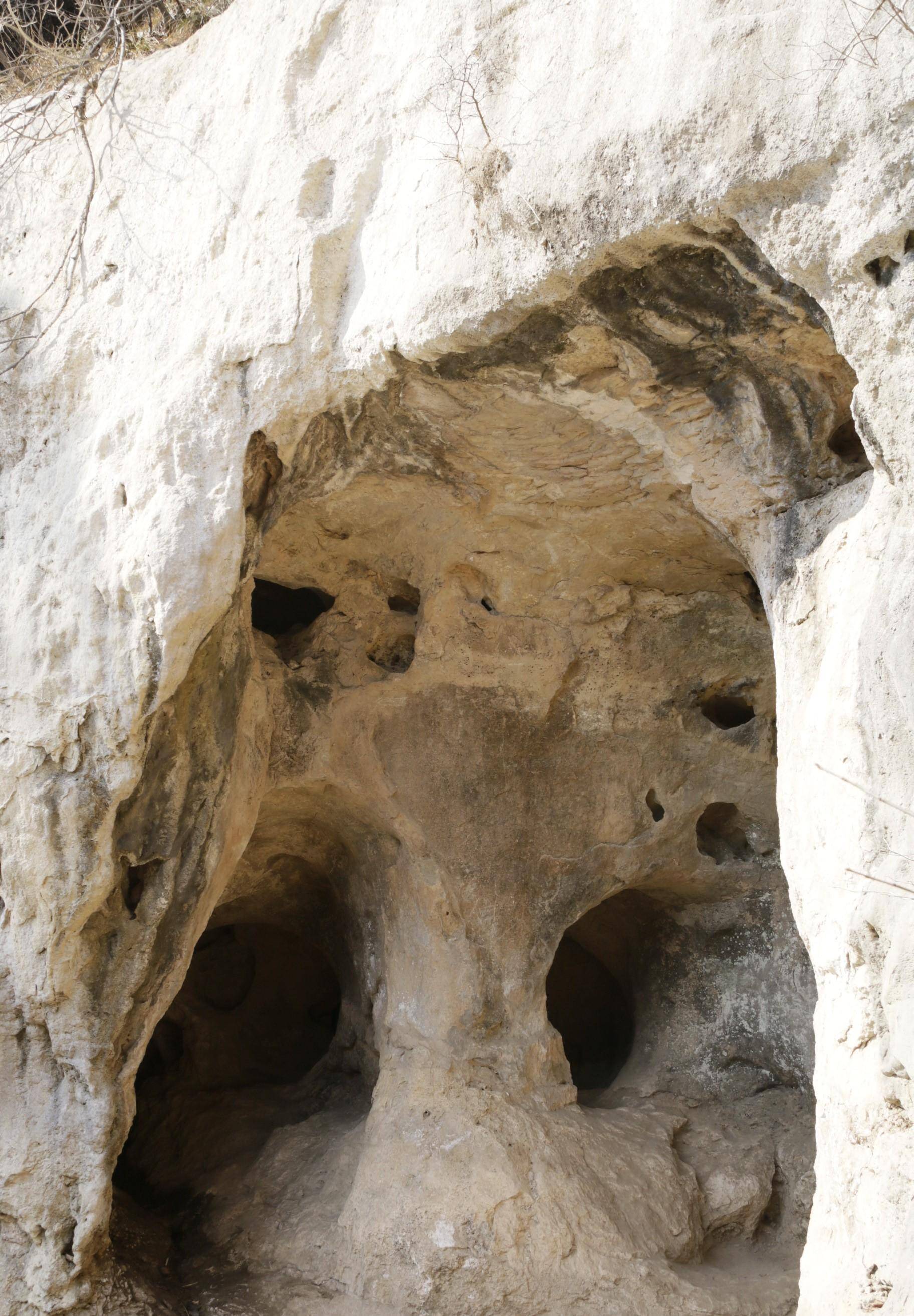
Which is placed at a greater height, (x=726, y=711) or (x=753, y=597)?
(x=753, y=597)

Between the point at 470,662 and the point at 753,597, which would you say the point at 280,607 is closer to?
the point at 470,662

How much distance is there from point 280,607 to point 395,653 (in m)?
0.86

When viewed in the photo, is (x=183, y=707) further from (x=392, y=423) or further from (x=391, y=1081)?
(x=391, y=1081)

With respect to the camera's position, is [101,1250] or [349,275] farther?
[101,1250]

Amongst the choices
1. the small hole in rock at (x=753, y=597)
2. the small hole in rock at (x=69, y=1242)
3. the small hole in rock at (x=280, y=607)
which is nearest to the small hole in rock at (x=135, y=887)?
the small hole in rock at (x=69, y=1242)

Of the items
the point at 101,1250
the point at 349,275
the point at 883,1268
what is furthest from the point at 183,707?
the point at 883,1268

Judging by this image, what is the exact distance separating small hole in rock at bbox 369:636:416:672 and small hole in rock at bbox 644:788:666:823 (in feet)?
3.02

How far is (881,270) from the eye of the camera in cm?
210

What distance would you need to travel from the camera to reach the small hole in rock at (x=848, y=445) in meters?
2.73

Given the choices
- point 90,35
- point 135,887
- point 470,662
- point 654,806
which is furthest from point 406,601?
point 90,35

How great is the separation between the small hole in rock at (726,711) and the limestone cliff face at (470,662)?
2 centimetres

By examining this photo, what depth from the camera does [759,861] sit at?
14.1ft

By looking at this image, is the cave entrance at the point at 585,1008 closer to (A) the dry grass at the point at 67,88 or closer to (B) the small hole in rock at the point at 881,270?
(A) the dry grass at the point at 67,88

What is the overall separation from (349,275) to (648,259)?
76cm
